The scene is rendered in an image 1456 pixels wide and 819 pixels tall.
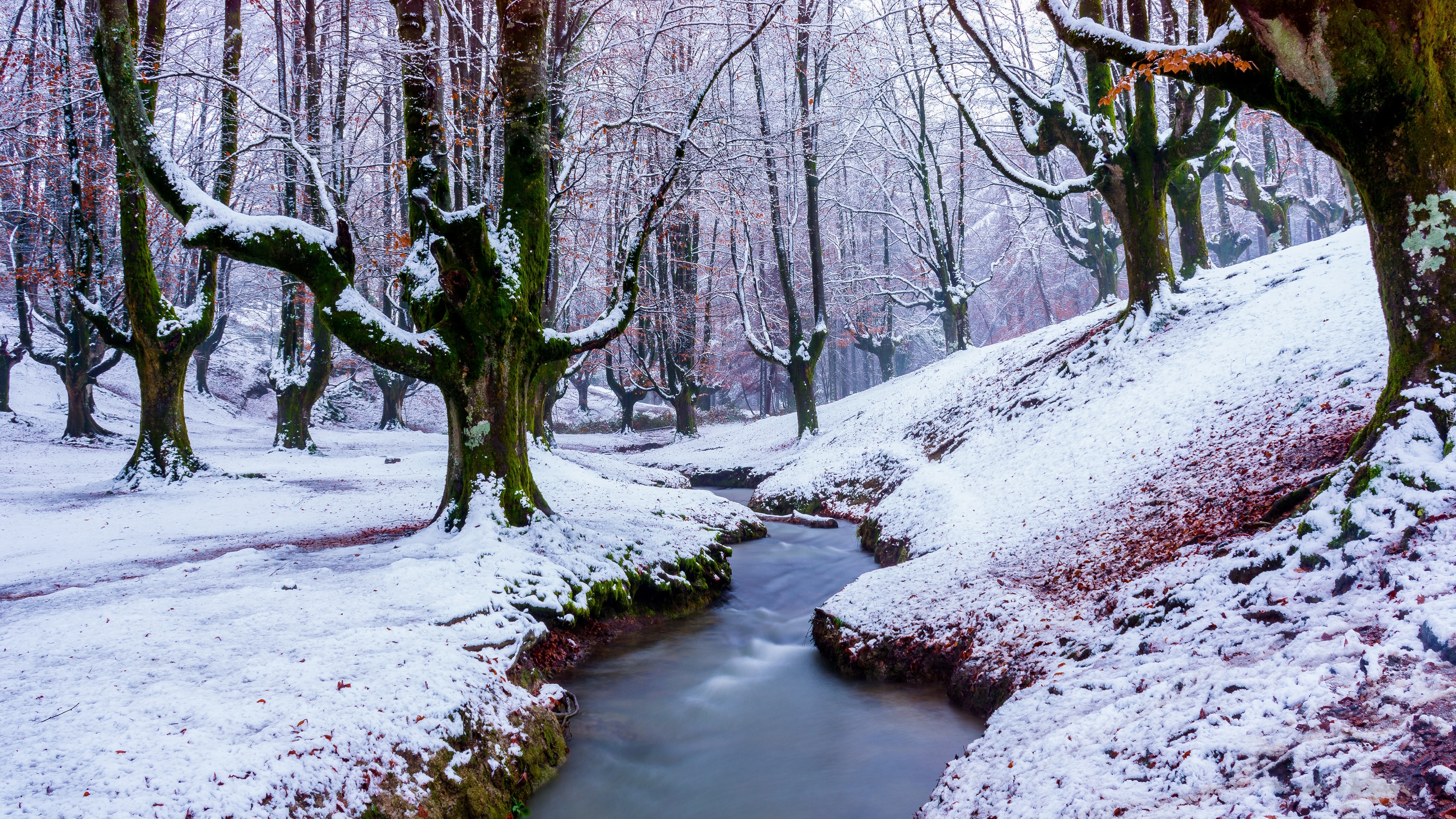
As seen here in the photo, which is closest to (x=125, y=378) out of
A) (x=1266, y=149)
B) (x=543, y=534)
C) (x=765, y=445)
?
(x=765, y=445)

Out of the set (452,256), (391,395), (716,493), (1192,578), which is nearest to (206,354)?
(391,395)

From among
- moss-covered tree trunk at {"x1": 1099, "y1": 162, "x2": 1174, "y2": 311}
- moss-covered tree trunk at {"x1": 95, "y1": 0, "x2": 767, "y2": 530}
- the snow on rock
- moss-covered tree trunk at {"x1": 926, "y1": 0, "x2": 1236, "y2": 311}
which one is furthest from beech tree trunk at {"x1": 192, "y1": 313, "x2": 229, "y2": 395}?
moss-covered tree trunk at {"x1": 1099, "y1": 162, "x2": 1174, "y2": 311}

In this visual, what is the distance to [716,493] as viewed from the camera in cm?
1930

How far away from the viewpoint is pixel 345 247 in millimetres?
7578

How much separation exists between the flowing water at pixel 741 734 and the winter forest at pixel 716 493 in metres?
0.04

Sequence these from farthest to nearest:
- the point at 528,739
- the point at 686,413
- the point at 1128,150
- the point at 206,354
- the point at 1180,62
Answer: the point at 206,354, the point at 686,413, the point at 1128,150, the point at 528,739, the point at 1180,62

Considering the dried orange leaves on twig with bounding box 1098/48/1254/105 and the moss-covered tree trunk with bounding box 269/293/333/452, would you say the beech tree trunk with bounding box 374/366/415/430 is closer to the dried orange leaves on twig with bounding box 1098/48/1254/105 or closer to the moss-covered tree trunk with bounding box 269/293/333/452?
the moss-covered tree trunk with bounding box 269/293/333/452

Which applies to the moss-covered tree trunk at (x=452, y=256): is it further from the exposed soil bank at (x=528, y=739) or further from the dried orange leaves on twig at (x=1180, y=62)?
the dried orange leaves on twig at (x=1180, y=62)

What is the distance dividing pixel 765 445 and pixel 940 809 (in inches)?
739

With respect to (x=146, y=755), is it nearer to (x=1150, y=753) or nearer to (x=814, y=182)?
(x=1150, y=753)

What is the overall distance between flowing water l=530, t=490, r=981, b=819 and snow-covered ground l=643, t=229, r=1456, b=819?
47cm

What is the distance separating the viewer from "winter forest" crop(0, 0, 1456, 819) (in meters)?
3.56

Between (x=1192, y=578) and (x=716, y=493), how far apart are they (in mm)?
14869

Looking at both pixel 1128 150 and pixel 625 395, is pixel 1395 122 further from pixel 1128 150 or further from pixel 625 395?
pixel 625 395
